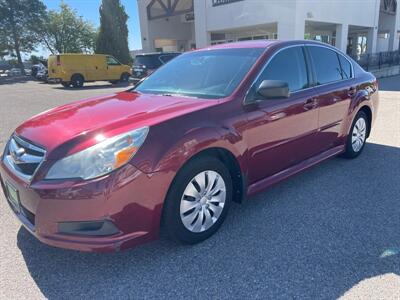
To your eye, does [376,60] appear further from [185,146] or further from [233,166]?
[185,146]

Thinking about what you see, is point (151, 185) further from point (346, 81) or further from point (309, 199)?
point (346, 81)

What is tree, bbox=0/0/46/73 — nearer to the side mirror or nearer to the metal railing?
the metal railing

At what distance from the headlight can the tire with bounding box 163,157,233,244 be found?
1.50ft

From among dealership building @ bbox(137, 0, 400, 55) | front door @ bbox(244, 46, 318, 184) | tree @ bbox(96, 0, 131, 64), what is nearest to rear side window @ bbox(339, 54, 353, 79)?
front door @ bbox(244, 46, 318, 184)

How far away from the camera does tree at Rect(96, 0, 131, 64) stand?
30.7m

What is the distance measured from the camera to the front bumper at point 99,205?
2.28 metres

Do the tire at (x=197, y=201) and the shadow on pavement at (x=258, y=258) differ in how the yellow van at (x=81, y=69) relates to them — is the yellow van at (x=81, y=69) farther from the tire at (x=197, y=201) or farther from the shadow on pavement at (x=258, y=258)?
the tire at (x=197, y=201)

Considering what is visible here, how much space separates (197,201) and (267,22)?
19761 mm

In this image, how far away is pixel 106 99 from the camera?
3.57 metres

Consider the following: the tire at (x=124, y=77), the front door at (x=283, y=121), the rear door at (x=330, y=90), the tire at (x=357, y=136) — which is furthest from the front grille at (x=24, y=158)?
the tire at (x=124, y=77)

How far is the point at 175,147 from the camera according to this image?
2.54 meters

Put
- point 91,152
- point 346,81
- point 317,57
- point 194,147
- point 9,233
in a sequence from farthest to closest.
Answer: point 346,81, point 317,57, point 9,233, point 194,147, point 91,152

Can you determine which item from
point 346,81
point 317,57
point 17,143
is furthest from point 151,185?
point 346,81

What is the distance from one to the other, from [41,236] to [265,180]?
2.06 m
